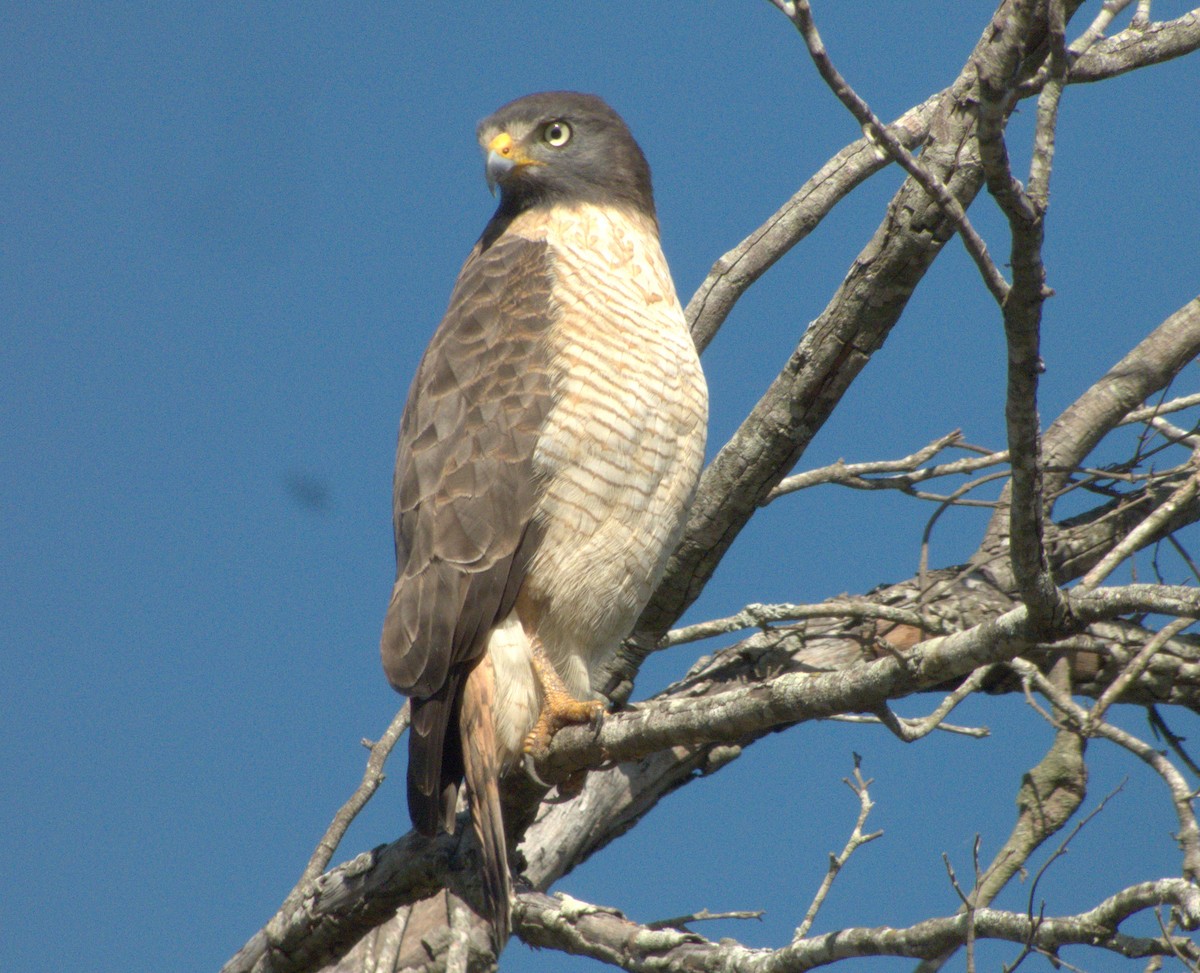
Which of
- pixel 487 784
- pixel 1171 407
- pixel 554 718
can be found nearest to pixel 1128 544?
pixel 554 718

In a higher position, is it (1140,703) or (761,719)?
(1140,703)

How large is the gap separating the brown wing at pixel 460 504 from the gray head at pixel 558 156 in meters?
0.41

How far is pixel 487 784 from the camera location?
3.27 m

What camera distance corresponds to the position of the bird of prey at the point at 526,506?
3.28 m

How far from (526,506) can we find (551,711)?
54 centimetres

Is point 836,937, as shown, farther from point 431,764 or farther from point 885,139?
point 885,139

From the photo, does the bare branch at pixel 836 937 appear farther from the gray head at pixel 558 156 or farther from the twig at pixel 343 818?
the gray head at pixel 558 156

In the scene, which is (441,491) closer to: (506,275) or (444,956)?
(506,275)

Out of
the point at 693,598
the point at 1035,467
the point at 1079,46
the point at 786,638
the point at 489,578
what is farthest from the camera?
the point at 786,638

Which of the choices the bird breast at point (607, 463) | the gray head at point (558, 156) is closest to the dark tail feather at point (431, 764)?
the bird breast at point (607, 463)

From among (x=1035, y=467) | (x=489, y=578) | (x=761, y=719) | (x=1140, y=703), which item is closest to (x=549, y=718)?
(x=489, y=578)

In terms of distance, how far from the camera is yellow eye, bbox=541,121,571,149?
13.8 feet

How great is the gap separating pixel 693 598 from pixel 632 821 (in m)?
0.89

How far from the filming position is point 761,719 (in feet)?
8.48
